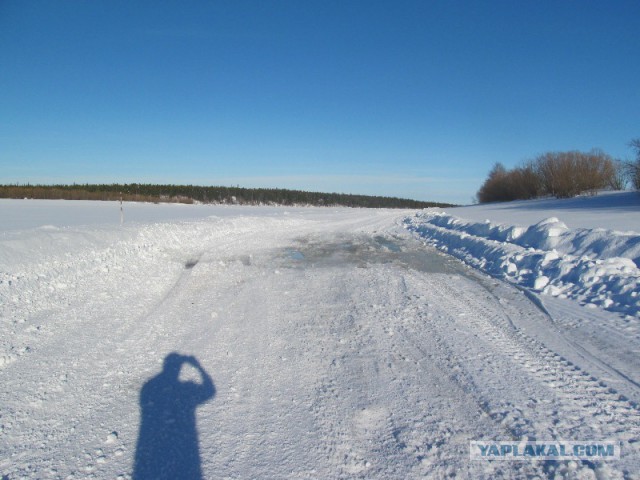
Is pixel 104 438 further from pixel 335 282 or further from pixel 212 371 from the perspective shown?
pixel 335 282

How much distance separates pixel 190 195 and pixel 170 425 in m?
95.1

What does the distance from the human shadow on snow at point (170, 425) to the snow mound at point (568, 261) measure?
5.65 meters

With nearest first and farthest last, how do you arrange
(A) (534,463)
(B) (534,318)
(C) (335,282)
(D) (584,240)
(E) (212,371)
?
(A) (534,463), (E) (212,371), (B) (534,318), (C) (335,282), (D) (584,240)

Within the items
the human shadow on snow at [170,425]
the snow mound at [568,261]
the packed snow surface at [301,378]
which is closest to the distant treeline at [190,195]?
the packed snow surface at [301,378]

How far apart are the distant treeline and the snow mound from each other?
2118 inches

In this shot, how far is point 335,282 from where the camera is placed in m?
7.35

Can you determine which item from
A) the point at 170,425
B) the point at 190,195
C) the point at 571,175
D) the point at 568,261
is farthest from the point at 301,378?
the point at 190,195

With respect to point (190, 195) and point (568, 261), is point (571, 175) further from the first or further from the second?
point (190, 195)

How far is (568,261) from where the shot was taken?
7.38 metres

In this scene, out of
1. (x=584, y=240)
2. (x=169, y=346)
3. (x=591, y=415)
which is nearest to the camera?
(x=591, y=415)

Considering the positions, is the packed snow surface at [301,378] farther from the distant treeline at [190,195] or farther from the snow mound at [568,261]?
the distant treeline at [190,195]

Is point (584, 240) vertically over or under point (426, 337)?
over

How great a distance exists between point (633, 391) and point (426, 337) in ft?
6.33

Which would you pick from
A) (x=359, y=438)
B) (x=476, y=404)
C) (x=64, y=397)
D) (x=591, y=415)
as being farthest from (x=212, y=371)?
(x=591, y=415)
